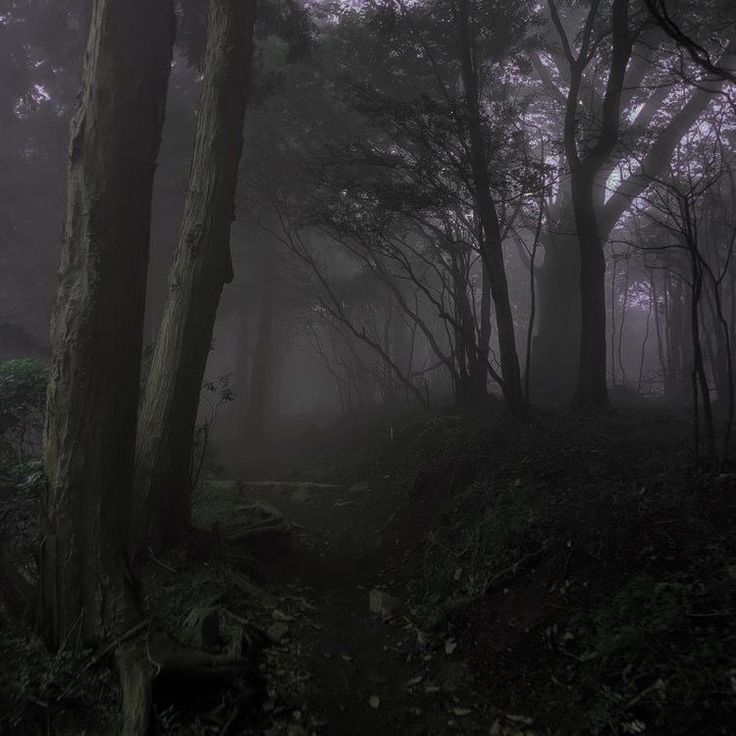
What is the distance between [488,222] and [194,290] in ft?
16.9

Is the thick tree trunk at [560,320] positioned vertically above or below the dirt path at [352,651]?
above

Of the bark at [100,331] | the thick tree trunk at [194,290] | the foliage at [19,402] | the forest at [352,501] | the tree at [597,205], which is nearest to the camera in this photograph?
the forest at [352,501]

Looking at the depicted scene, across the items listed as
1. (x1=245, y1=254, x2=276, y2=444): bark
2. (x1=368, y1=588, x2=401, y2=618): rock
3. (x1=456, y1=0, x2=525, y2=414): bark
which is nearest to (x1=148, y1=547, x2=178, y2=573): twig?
(x1=368, y1=588, x2=401, y2=618): rock

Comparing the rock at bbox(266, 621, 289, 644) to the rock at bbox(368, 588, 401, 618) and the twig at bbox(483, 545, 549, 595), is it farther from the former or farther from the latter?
the twig at bbox(483, 545, 549, 595)

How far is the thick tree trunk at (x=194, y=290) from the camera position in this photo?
5543mm

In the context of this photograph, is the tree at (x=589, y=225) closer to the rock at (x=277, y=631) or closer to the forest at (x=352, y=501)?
the forest at (x=352, y=501)

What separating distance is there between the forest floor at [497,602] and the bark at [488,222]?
59.9 inches

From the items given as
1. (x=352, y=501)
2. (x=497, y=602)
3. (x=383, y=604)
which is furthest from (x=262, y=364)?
(x=497, y=602)

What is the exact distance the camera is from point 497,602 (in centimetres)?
448

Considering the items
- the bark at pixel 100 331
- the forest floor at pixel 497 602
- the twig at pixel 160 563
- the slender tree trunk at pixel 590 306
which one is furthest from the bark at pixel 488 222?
the twig at pixel 160 563

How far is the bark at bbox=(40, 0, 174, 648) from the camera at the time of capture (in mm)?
4031

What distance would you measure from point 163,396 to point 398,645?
3254 millimetres

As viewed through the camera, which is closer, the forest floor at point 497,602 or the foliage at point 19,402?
the forest floor at point 497,602

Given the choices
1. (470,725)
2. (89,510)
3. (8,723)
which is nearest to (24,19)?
(89,510)
